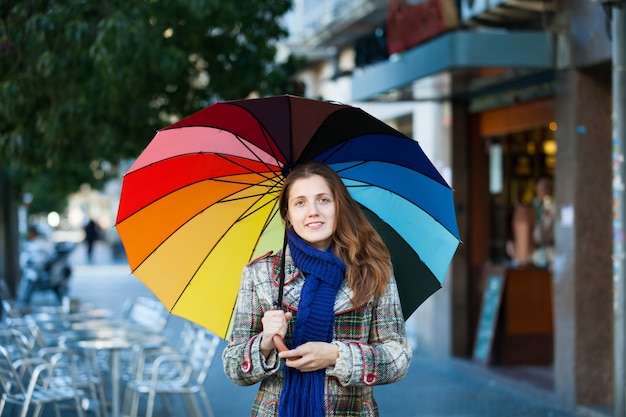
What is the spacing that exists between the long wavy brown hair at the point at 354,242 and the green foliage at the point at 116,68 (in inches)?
198

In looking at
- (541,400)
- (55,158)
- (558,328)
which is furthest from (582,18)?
(55,158)

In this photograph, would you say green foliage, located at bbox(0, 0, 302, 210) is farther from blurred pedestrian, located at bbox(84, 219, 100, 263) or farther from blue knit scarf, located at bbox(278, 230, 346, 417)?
blurred pedestrian, located at bbox(84, 219, 100, 263)

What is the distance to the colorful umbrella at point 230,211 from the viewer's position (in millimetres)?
→ 4191

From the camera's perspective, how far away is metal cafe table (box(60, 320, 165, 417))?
27.2 ft

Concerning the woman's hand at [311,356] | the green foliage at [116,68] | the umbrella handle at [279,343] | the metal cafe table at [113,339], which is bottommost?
the metal cafe table at [113,339]

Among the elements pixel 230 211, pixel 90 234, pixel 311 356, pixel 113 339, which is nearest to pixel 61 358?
pixel 113 339

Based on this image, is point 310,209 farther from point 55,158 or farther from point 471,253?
point 471,253

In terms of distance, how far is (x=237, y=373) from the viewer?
3.59 metres

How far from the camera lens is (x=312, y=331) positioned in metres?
3.53

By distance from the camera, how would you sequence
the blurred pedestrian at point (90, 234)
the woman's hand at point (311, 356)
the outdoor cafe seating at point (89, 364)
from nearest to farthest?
1. the woman's hand at point (311, 356)
2. the outdoor cafe seating at point (89, 364)
3. the blurred pedestrian at point (90, 234)

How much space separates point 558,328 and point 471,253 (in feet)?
10.2

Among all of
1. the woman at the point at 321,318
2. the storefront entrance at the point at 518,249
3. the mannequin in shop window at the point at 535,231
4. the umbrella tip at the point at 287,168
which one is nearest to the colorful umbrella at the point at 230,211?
the umbrella tip at the point at 287,168

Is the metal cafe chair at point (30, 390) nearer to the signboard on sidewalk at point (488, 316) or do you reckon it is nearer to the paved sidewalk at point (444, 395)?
the paved sidewalk at point (444, 395)

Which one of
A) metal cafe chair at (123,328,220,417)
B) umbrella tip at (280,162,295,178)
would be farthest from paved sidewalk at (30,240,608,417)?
umbrella tip at (280,162,295,178)
